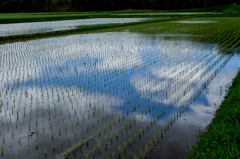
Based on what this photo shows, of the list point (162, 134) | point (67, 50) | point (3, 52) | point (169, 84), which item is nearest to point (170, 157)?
point (162, 134)

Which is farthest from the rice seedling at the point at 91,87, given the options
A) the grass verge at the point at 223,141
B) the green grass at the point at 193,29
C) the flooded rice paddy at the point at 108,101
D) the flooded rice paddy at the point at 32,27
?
the flooded rice paddy at the point at 32,27

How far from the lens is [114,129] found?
4180 millimetres

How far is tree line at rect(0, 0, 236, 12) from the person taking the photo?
5650cm

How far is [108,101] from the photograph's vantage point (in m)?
5.54

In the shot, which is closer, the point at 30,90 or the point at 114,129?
the point at 114,129

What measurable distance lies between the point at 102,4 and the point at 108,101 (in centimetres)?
6207

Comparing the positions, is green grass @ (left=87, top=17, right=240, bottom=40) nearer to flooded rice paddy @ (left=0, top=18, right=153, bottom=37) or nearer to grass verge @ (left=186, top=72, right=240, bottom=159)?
flooded rice paddy @ (left=0, top=18, right=153, bottom=37)

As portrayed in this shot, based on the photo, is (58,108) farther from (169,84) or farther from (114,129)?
(169,84)

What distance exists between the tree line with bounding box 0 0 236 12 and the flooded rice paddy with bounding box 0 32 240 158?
50369 millimetres

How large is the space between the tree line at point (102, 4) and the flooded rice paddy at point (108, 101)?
165ft

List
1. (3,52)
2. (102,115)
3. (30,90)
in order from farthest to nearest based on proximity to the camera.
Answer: (3,52) < (30,90) < (102,115)

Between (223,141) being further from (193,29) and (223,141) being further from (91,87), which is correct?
(193,29)

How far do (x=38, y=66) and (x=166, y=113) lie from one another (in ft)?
19.3

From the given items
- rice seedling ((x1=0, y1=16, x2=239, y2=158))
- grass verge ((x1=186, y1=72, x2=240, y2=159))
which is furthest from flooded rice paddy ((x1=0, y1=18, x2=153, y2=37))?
grass verge ((x1=186, y1=72, x2=240, y2=159))
